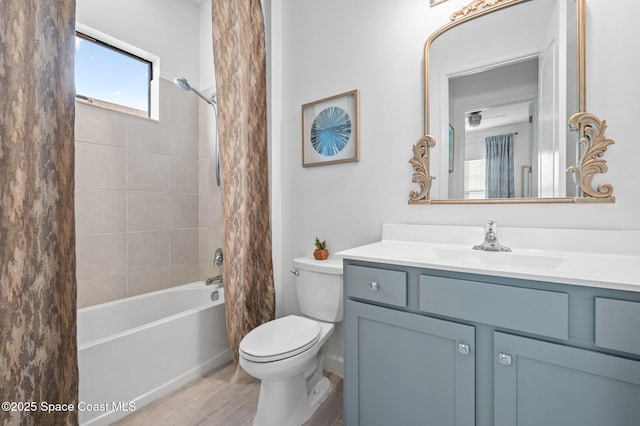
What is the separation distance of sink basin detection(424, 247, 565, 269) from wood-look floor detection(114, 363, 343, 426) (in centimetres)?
97

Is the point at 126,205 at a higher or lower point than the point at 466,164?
lower

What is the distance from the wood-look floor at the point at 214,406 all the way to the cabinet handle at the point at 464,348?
0.82m

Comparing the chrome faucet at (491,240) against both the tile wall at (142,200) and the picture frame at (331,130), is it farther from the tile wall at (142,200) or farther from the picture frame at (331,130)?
the tile wall at (142,200)

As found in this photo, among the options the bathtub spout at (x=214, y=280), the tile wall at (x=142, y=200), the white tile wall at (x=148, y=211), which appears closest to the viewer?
the tile wall at (x=142, y=200)

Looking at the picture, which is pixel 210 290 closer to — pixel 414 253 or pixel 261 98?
pixel 261 98

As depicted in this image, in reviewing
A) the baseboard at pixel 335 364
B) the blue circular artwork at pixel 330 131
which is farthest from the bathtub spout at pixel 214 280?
the blue circular artwork at pixel 330 131

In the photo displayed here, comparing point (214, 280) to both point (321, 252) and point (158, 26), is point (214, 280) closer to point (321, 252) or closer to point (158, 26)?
point (321, 252)

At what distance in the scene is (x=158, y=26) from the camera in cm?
226

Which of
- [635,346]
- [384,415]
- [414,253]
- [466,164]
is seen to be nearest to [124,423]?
[384,415]

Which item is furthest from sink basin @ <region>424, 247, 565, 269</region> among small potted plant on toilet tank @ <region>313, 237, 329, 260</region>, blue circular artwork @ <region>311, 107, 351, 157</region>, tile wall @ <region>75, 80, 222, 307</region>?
tile wall @ <region>75, 80, 222, 307</region>

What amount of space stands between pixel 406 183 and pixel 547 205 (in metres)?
0.62

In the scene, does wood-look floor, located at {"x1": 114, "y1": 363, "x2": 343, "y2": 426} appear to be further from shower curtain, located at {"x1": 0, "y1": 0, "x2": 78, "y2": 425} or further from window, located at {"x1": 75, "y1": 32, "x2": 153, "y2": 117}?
window, located at {"x1": 75, "y1": 32, "x2": 153, "y2": 117}

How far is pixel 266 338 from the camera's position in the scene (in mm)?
1404

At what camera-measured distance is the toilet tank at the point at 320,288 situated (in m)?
1.55
